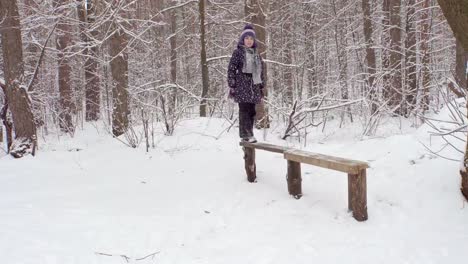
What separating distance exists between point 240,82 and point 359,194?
259 centimetres

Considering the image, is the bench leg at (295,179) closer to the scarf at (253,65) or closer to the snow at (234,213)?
the snow at (234,213)

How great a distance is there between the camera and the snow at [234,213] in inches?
138

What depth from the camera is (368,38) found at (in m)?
12.5

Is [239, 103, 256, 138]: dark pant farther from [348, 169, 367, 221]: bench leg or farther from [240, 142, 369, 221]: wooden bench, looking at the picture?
[348, 169, 367, 221]: bench leg

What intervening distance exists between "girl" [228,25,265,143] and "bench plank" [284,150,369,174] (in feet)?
3.74

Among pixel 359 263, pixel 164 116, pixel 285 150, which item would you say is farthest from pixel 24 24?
pixel 359 263

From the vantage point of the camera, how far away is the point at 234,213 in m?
4.63

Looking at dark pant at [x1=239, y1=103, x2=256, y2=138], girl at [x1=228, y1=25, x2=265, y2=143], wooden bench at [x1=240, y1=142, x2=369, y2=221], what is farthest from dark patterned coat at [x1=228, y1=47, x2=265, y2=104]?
wooden bench at [x1=240, y1=142, x2=369, y2=221]

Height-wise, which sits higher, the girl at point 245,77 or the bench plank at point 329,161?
the girl at point 245,77

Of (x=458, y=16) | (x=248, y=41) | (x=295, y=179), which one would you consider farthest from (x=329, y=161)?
(x=248, y=41)

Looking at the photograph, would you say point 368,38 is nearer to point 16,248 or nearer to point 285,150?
point 285,150

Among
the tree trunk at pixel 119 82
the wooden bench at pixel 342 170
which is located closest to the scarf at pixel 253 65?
the wooden bench at pixel 342 170

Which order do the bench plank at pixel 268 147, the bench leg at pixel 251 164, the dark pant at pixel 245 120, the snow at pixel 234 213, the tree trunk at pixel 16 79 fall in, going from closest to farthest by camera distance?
the snow at pixel 234 213 → the bench plank at pixel 268 147 → the bench leg at pixel 251 164 → the dark pant at pixel 245 120 → the tree trunk at pixel 16 79

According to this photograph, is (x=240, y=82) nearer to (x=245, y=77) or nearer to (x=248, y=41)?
(x=245, y=77)
